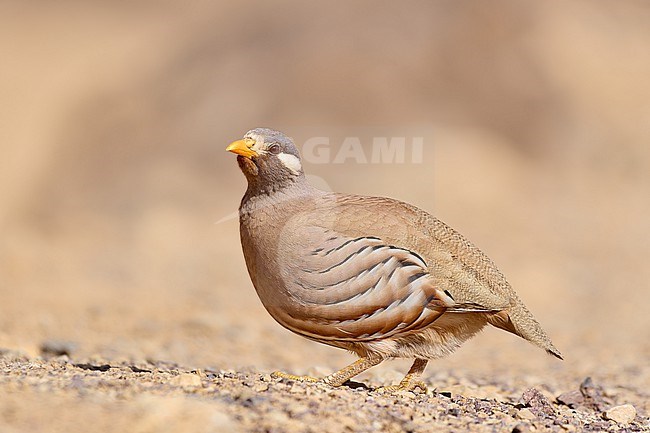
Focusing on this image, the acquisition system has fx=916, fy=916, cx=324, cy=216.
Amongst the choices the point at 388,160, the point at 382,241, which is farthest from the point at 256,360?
the point at 388,160

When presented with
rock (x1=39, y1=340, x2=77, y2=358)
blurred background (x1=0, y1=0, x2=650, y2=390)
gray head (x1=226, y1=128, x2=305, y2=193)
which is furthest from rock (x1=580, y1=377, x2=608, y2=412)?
blurred background (x1=0, y1=0, x2=650, y2=390)

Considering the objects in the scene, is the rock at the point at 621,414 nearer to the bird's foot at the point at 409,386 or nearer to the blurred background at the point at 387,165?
the bird's foot at the point at 409,386

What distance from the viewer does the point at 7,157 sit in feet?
107

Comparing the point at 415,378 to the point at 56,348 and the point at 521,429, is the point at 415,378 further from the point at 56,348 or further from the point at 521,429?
the point at 56,348

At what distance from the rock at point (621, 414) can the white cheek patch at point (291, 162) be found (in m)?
3.14

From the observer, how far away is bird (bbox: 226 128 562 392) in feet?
22.0

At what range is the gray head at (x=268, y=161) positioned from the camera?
280 inches

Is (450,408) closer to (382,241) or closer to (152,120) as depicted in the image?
(382,241)

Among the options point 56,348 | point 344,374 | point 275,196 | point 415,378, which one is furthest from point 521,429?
point 56,348

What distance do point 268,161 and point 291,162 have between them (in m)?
0.18

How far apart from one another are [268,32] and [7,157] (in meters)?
10.5

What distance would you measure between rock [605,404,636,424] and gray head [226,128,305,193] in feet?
10.2

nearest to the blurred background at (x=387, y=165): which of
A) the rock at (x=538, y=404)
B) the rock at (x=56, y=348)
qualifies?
the rock at (x=56, y=348)

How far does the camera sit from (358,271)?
6684 millimetres
